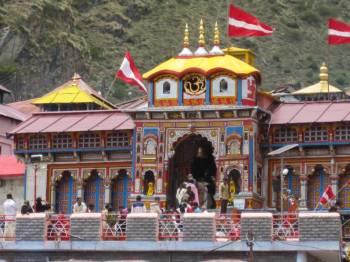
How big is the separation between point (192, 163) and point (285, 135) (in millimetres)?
3460

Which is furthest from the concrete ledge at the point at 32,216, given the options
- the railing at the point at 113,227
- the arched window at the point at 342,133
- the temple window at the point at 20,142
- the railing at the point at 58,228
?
the arched window at the point at 342,133

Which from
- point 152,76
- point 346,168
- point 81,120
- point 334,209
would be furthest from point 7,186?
point 334,209

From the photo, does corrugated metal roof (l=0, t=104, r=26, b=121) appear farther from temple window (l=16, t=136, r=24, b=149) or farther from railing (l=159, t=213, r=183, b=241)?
railing (l=159, t=213, r=183, b=241)

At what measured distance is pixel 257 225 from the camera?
5081cm

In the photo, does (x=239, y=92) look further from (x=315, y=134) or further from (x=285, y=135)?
(x=315, y=134)

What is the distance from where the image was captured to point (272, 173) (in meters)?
62.6

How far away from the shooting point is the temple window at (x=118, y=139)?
209 ft

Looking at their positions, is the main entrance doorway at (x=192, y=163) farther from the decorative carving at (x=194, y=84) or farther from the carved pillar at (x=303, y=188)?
the carved pillar at (x=303, y=188)

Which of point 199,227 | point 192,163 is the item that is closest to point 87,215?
point 199,227

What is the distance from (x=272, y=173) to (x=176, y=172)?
132 inches

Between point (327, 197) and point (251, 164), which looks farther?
point (251, 164)

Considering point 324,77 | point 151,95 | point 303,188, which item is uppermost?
point 324,77

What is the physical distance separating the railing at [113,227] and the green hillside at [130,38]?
83234 millimetres

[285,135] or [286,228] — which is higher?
[285,135]
